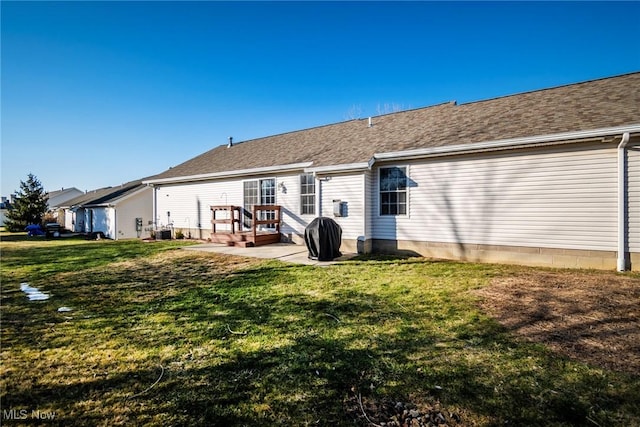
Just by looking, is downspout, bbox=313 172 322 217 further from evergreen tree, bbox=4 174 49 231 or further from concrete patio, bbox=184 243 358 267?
evergreen tree, bbox=4 174 49 231

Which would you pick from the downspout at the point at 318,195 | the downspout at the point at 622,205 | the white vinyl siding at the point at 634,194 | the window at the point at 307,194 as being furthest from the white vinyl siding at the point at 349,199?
the white vinyl siding at the point at 634,194

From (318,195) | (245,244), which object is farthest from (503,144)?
(245,244)

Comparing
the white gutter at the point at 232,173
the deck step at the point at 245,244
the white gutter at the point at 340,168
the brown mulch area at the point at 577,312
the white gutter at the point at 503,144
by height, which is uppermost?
the white gutter at the point at 232,173

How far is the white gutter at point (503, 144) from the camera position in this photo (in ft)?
20.1

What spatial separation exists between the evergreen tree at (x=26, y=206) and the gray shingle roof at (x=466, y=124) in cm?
2487

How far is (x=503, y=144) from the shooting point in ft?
23.6

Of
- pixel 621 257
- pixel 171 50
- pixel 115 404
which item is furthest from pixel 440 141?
pixel 171 50

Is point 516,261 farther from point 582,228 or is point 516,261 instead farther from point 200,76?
point 200,76

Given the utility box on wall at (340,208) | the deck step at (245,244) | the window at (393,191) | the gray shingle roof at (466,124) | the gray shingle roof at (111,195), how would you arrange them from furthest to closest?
the gray shingle roof at (111,195) < the deck step at (245,244) < the utility box on wall at (340,208) < the window at (393,191) < the gray shingle roof at (466,124)

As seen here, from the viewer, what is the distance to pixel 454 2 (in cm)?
963

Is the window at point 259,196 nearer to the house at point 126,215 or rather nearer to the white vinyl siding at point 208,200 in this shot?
the white vinyl siding at point 208,200

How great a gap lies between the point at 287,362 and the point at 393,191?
7.05 metres

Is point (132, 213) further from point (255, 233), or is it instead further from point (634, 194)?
point (634, 194)

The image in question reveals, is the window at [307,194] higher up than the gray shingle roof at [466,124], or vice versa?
the gray shingle roof at [466,124]
